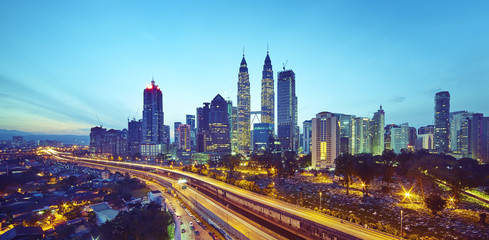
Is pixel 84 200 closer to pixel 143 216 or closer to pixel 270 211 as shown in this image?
pixel 143 216

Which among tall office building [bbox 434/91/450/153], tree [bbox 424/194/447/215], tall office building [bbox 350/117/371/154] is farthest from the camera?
tall office building [bbox 434/91/450/153]

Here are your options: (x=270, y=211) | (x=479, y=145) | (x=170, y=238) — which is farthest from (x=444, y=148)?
(x=170, y=238)

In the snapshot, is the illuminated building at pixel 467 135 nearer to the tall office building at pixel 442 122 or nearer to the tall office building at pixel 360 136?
the tall office building at pixel 442 122

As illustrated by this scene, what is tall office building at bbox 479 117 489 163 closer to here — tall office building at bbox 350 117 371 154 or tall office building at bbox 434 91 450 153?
tall office building at bbox 434 91 450 153

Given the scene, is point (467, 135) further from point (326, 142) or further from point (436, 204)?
point (436, 204)

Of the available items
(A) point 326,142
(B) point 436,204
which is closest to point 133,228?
(B) point 436,204

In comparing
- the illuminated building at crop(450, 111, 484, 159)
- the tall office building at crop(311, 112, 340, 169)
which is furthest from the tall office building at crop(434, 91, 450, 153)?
the tall office building at crop(311, 112, 340, 169)
